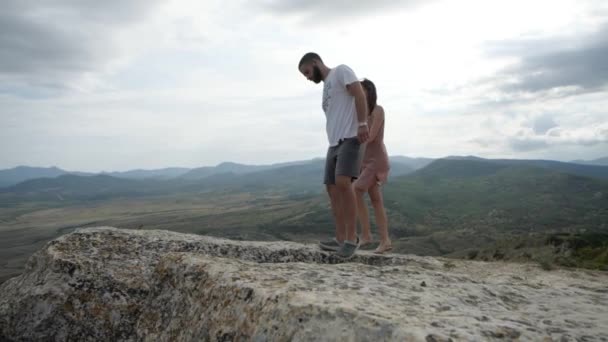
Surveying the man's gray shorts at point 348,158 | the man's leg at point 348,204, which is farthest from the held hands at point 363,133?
the man's leg at point 348,204

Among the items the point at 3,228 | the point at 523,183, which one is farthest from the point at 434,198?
the point at 3,228

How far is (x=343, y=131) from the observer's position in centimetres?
657

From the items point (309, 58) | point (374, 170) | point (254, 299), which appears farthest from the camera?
point (374, 170)

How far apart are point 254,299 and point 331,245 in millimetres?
3530

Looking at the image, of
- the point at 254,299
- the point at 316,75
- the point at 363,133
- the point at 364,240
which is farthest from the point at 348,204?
the point at 254,299

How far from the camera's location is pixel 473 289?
15.1ft

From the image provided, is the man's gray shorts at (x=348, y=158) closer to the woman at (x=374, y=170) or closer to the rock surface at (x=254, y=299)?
the woman at (x=374, y=170)

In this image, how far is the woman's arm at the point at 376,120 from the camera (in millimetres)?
7758

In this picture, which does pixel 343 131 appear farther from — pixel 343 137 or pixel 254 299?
pixel 254 299

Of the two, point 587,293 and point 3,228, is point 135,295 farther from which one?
point 3,228

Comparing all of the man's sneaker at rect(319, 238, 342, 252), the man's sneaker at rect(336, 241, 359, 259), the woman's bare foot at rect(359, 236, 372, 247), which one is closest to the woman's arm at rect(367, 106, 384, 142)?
the woman's bare foot at rect(359, 236, 372, 247)

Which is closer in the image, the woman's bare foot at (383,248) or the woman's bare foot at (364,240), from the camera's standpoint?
the woman's bare foot at (383,248)

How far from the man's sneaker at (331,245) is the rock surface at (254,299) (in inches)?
7.2

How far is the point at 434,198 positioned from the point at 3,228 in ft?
538
